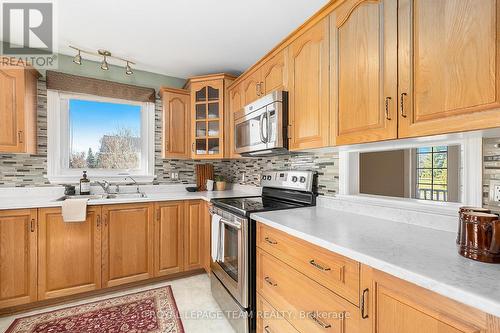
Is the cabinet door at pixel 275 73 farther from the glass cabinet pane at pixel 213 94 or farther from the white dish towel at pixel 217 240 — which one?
the white dish towel at pixel 217 240

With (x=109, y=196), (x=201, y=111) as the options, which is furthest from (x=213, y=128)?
(x=109, y=196)

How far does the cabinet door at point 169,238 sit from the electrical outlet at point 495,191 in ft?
7.81

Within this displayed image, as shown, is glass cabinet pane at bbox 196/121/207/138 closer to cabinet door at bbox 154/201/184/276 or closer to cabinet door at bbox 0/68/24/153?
cabinet door at bbox 154/201/184/276

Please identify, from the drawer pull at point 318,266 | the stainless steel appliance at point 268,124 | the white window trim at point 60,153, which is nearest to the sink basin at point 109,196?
the white window trim at point 60,153

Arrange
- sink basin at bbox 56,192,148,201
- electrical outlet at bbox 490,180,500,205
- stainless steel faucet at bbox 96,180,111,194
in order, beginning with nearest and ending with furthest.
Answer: electrical outlet at bbox 490,180,500,205, sink basin at bbox 56,192,148,201, stainless steel faucet at bbox 96,180,111,194

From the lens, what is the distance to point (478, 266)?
76 centimetres

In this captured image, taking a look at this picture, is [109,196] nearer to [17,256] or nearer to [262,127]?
[17,256]

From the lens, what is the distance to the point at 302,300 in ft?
3.94

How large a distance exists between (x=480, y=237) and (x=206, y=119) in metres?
2.59

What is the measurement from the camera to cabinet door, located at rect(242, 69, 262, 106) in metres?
2.16

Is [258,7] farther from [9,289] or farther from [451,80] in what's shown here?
[9,289]

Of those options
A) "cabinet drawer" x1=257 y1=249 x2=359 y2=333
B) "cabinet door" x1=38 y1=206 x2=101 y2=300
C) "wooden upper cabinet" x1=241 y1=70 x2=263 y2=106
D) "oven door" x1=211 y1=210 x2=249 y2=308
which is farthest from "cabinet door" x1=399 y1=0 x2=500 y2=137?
"cabinet door" x1=38 y1=206 x2=101 y2=300

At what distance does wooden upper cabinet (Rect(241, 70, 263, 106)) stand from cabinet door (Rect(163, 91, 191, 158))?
0.92m

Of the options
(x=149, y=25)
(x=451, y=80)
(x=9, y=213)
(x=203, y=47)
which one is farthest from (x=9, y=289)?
(x=451, y=80)
